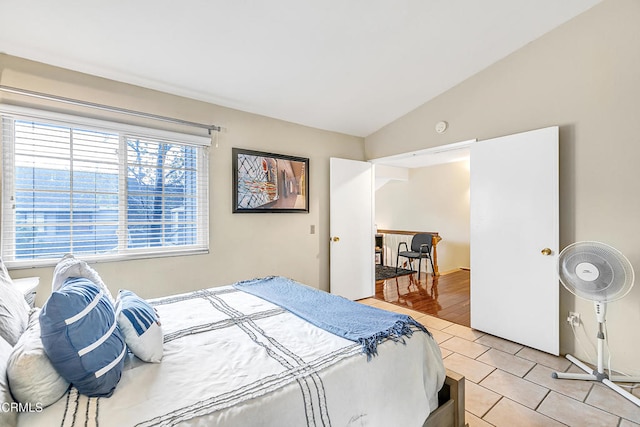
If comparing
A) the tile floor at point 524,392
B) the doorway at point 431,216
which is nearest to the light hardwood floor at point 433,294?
the doorway at point 431,216

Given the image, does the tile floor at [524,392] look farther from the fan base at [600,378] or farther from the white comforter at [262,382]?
the white comforter at [262,382]

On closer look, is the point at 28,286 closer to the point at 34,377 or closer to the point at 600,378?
the point at 34,377

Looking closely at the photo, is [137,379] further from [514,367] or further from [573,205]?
[573,205]

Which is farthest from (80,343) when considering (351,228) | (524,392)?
(351,228)

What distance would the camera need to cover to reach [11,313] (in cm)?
125

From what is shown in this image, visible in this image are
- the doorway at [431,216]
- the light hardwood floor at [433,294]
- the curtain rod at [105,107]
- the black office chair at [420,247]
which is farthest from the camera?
the black office chair at [420,247]

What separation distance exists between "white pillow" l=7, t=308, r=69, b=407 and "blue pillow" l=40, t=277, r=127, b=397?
0.9 inches

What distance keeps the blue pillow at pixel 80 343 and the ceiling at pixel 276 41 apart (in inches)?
71.9

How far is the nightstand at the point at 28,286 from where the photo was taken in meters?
1.89

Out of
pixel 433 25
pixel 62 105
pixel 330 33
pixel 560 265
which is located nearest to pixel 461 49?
pixel 433 25

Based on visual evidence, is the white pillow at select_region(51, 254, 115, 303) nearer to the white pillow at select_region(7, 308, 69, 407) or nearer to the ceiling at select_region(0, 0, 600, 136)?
the white pillow at select_region(7, 308, 69, 407)

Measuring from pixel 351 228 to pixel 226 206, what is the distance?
1735mm

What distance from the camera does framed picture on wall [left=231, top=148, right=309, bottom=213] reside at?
3.21 m

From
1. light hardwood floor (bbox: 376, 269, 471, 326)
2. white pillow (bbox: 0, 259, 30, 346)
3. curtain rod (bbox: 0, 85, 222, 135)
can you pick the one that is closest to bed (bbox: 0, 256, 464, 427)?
white pillow (bbox: 0, 259, 30, 346)
